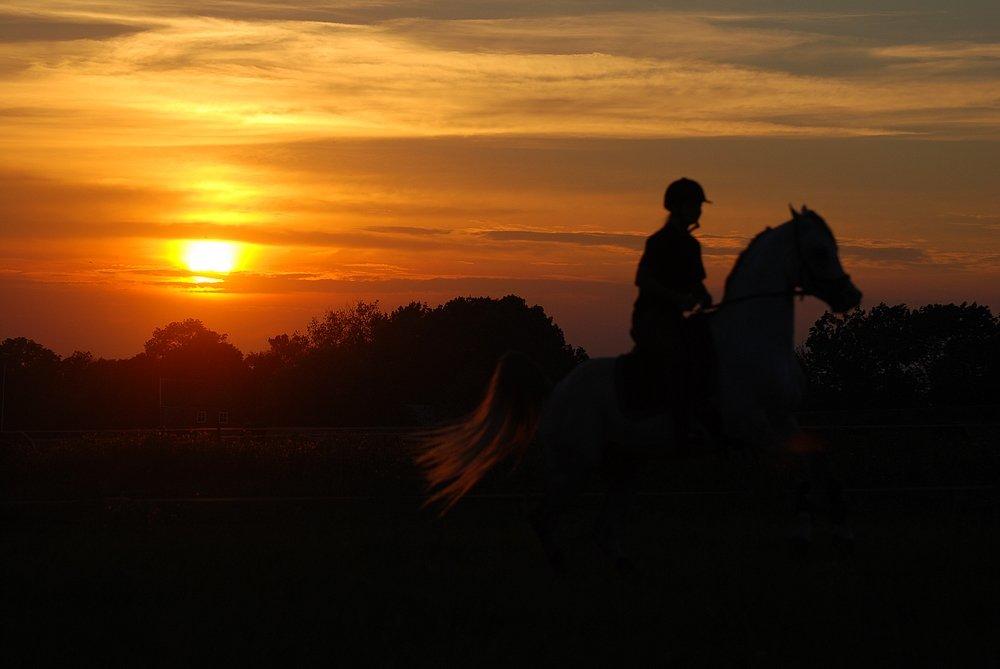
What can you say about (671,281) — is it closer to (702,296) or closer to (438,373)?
(702,296)

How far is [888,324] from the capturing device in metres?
65.0

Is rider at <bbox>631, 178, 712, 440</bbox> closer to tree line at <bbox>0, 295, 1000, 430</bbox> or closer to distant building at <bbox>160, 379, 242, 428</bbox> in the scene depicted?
tree line at <bbox>0, 295, 1000, 430</bbox>

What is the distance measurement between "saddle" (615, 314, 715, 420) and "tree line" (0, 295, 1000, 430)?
39087 millimetres

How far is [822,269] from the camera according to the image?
962 cm

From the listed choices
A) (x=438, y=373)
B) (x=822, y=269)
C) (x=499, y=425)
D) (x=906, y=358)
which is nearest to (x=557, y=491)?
(x=499, y=425)

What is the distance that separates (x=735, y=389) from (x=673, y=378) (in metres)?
0.48

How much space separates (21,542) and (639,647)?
27.9 ft

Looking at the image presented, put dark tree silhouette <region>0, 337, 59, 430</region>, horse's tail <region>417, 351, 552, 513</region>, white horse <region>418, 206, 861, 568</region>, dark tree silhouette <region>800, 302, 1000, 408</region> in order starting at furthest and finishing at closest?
dark tree silhouette <region>0, 337, 59, 430</region> → dark tree silhouette <region>800, 302, 1000, 408</region> → horse's tail <region>417, 351, 552, 513</region> → white horse <region>418, 206, 861, 568</region>

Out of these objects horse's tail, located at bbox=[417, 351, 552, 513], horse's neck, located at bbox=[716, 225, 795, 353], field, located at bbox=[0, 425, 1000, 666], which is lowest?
field, located at bbox=[0, 425, 1000, 666]

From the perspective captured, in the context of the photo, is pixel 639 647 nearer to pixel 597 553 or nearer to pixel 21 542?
pixel 597 553

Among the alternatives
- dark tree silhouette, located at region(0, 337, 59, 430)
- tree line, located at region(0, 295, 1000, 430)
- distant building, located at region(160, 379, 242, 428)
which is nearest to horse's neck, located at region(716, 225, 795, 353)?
tree line, located at region(0, 295, 1000, 430)

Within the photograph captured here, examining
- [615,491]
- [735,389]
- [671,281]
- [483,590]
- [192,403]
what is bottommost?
[192,403]

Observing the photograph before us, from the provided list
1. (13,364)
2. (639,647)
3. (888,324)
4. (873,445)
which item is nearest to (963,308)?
(888,324)

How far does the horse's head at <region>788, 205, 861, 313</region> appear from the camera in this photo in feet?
31.5
